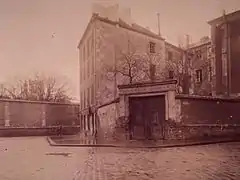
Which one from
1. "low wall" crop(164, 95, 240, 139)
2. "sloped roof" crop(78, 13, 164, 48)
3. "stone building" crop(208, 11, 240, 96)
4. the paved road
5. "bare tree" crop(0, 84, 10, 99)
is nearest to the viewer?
the paved road

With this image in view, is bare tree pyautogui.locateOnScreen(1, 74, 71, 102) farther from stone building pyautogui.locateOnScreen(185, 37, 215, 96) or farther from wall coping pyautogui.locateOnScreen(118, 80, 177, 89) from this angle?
stone building pyautogui.locateOnScreen(185, 37, 215, 96)

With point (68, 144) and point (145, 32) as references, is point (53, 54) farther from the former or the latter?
point (68, 144)

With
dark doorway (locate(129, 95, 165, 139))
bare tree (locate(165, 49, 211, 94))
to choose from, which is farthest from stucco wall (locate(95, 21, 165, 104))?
dark doorway (locate(129, 95, 165, 139))

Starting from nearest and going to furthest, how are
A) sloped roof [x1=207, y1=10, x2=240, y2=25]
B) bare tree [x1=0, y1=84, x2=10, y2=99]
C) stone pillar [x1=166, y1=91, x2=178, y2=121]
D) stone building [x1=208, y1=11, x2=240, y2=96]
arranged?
bare tree [x1=0, y1=84, x2=10, y2=99], sloped roof [x1=207, y1=10, x2=240, y2=25], stone building [x1=208, y1=11, x2=240, y2=96], stone pillar [x1=166, y1=91, x2=178, y2=121]

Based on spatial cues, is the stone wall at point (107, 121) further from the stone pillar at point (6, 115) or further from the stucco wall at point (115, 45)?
the stone pillar at point (6, 115)

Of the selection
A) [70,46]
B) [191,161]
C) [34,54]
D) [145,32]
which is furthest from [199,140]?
[34,54]

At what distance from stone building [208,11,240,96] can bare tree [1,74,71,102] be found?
1.53 meters

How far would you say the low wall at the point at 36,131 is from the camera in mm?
3254

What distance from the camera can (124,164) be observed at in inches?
123

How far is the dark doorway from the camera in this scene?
356 cm

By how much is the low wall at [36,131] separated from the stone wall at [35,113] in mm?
49

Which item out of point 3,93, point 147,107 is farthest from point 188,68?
point 3,93

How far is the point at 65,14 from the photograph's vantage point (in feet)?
10.3

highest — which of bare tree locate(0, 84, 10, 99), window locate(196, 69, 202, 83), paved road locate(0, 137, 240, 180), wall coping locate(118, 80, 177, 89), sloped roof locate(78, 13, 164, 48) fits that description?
sloped roof locate(78, 13, 164, 48)
